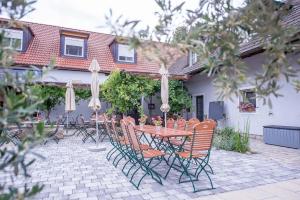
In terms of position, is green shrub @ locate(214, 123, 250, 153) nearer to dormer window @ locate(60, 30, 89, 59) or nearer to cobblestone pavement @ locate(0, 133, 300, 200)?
cobblestone pavement @ locate(0, 133, 300, 200)

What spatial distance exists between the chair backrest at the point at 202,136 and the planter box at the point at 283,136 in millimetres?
5260

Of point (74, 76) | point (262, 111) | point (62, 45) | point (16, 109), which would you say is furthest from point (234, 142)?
point (62, 45)

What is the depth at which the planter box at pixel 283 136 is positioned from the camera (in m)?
8.53

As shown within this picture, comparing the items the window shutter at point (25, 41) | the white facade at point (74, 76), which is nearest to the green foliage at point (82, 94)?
the white facade at point (74, 76)

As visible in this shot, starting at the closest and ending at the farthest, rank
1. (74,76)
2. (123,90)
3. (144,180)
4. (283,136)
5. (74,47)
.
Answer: (144,180)
(283,136)
(123,90)
(74,76)
(74,47)

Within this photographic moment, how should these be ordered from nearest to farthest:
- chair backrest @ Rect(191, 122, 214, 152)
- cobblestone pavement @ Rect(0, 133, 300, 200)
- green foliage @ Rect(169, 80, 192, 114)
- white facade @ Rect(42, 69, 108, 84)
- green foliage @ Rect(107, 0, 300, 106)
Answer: green foliage @ Rect(107, 0, 300, 106)
cobblestone pavement @ Rect(0, 133, 300, 200)
chair backrest @ Rect(191, 122, 214, 152)
green foliage @ Rect(169, 80, 192, 114)
white facade @ Rect(42, 69, 108, 84)

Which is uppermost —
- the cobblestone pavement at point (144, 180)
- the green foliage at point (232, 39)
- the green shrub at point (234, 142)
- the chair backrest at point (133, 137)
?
the green foliage at point (232, 39)

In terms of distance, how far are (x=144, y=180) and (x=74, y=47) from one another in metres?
13.6

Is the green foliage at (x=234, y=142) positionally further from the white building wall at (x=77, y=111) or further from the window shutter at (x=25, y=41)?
the window shutter at (x=25, y=41)

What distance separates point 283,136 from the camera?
8.96m

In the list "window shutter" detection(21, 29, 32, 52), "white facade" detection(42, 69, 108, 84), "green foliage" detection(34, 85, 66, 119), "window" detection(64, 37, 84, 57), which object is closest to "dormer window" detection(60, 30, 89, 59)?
"window" detection(64, 37, 84, 57)

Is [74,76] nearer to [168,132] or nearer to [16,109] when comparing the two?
[168,132]

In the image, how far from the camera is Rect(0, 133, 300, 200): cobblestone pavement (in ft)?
13.9

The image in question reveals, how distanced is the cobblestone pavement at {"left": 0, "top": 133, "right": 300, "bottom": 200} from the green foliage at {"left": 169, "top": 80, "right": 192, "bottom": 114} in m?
7.12
